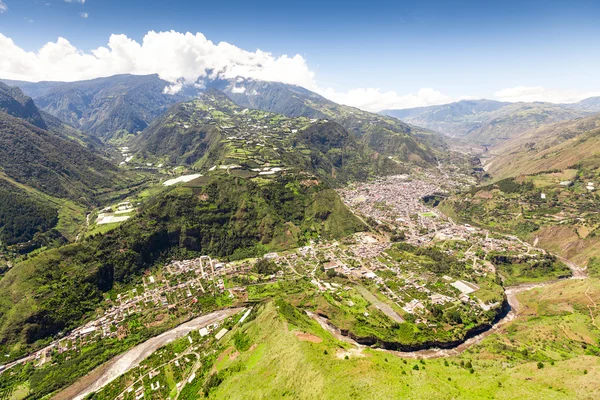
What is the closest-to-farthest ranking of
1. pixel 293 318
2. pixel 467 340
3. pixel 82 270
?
pixel 293 318 → pixel 467 340 → pixel 82 270

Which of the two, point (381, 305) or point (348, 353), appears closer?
point (348, 353)

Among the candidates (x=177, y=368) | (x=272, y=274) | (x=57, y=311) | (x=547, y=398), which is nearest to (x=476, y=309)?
(x=547, y=398)

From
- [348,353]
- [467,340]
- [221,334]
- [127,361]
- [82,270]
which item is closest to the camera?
[348,353]

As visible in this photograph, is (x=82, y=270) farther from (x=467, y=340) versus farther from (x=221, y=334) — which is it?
(x=467, y=340)

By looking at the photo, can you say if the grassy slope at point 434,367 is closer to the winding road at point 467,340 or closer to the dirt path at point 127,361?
the winding road at point 467,340

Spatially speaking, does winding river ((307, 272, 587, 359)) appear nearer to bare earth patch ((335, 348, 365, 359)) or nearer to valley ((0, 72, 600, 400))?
valley ((0, 72, 600, 400))

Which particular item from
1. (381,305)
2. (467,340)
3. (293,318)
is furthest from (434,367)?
(293,318)

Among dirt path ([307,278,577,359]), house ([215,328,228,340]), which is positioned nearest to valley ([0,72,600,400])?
house ([215,328,228,340])
